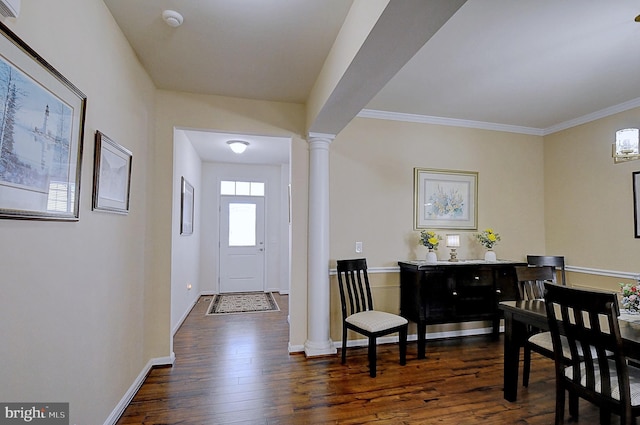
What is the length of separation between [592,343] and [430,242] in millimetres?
1917

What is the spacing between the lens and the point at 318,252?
3.32m

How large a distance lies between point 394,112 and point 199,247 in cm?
452

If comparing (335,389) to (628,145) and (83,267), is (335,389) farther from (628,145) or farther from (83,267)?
(628,145)

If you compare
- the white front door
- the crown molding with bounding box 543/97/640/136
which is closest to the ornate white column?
the crown molding with bounding box 543/97/640/136

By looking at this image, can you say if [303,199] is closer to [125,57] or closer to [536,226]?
[125,57]

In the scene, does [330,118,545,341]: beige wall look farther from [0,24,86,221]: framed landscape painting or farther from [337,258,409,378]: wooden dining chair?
[0,24,86,221]: framed landscape painting

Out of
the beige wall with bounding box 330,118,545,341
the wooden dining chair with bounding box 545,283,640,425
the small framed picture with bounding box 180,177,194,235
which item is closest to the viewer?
the wooden dining chair with bounding box 545,283,640,425

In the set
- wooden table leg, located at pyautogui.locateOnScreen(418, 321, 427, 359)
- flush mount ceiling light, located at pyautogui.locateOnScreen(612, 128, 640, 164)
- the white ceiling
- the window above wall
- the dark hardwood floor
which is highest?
the white ceiling

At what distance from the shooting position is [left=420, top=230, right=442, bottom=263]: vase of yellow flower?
3.59 m

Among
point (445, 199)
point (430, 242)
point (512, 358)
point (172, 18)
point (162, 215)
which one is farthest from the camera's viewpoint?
point (445, 199)

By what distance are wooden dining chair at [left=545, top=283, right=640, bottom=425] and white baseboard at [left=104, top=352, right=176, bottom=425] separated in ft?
9.41

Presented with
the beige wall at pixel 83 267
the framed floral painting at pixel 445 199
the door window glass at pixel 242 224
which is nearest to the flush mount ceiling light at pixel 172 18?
the beige wall at pixel 83 267

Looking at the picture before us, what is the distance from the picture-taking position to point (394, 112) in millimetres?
3762

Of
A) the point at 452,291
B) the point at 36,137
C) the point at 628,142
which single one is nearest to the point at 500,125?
the point at 628,142
